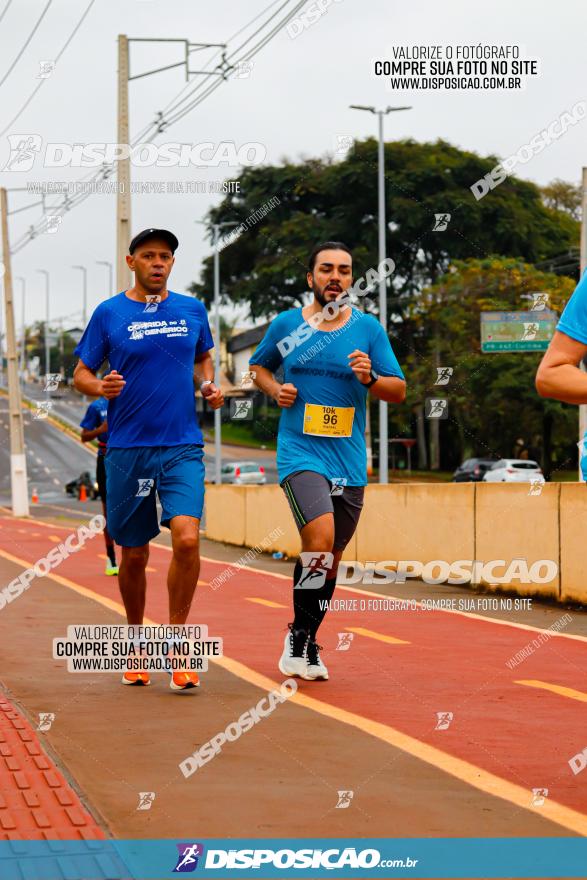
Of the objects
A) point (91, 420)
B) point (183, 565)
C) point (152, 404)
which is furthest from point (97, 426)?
point (183, 565)

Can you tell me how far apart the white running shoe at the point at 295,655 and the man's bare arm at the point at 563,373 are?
336 centimetres

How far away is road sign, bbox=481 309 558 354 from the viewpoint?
40.6 m

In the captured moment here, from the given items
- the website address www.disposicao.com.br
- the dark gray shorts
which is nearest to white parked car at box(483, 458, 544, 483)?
the dark gray shorts

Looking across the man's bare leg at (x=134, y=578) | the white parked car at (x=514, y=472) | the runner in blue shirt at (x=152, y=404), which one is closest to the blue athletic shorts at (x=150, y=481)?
the runner in blue shirt at (x=152, y=404)

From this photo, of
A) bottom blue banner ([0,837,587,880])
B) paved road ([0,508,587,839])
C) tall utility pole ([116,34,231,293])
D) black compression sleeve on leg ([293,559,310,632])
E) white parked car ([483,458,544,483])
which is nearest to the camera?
bottom blue banner ([0,837,587,880])

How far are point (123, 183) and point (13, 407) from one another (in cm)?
2088

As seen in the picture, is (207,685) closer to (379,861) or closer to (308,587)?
(308,587)

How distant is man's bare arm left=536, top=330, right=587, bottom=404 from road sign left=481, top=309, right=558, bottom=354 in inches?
1384

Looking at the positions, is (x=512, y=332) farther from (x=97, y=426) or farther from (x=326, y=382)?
(x=326, y=382)

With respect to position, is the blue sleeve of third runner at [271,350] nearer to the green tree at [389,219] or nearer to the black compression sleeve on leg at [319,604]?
the black compression sleeve on leg at [319,604]

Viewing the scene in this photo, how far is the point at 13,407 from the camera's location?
46281 mm

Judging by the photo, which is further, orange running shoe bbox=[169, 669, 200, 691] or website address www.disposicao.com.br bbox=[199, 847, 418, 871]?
orange running shoe bbox=[169, 669, 200, 691]

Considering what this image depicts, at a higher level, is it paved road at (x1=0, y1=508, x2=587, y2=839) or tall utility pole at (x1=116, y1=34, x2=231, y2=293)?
tall utility pole at (x1=116, y1=34, x2=231, y2=293)

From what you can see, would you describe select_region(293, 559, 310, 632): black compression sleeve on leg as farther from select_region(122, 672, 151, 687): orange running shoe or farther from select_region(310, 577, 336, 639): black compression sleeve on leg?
select_region(122, 672, 151, 687): orange running shoe
